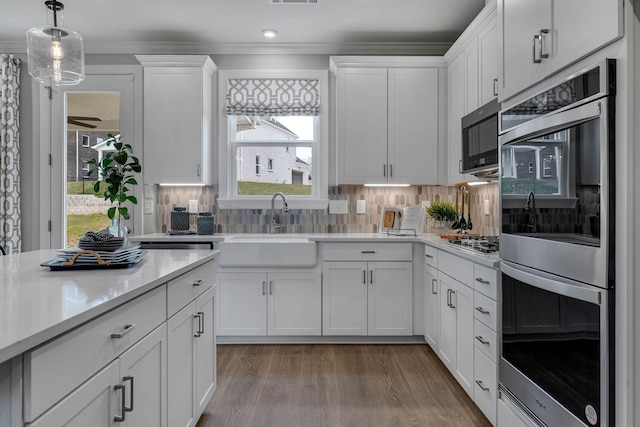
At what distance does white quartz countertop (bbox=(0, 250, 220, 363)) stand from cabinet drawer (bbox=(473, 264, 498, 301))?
141 cm

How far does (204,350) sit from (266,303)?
1.28 metres

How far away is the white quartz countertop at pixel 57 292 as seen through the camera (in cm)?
82

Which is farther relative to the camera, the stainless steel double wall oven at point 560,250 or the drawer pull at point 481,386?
the drawer pull at point 481,386

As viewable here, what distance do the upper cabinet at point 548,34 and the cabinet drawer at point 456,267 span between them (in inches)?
37.6

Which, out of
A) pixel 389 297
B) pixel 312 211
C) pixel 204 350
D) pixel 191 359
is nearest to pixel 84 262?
pixel 191 359

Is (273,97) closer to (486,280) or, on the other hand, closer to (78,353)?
(486,280)

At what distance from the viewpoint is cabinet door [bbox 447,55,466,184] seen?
10.7ft

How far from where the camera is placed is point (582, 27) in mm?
1336

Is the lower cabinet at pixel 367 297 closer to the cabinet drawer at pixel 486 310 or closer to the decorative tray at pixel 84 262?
the cabinet drawer at pixel 486 310

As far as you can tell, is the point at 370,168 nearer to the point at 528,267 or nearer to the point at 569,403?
the point at 528,267

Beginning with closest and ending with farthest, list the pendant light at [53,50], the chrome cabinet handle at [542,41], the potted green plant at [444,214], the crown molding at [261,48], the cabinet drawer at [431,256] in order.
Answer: the chrome cabinet handle at [542,41] → the pendant light at [53,50] → the cabinet drawer at [431,256] → the potted green plant at [444,214] → the crown molding at [261,48]

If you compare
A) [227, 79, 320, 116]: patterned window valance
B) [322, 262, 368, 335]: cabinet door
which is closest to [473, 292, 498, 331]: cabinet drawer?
[322, 262, 368, 335]: cabinet door

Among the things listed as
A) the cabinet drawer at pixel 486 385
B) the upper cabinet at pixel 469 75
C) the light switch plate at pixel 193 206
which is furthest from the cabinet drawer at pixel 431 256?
the light switch plate at pixel 193 206
